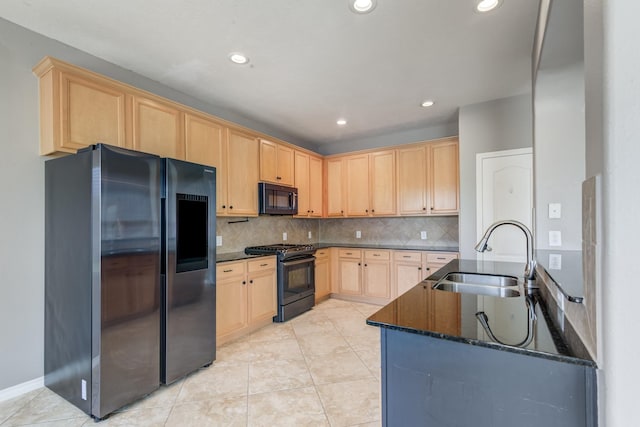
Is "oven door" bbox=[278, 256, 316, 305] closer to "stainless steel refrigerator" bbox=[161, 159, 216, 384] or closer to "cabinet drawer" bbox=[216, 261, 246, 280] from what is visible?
"cabinet drawer" bbox=[216, 261, 246, 280]

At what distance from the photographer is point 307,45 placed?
240 cm

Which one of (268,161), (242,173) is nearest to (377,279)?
(268,161)

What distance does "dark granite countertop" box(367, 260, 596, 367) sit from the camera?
89 centimetres

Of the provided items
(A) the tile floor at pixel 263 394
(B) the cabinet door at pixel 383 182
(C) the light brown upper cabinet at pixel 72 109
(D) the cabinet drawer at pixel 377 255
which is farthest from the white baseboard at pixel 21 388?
(B) the cabinet door at pixel 383 182

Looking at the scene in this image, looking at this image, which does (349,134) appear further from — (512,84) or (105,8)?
(105,8)

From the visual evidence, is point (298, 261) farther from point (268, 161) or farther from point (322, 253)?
point (268, 161)

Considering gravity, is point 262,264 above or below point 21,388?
above

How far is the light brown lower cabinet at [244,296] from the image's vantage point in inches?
119

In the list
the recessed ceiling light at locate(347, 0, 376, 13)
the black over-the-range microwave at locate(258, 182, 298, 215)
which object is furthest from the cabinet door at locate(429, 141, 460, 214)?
the recessed ceiling light at locate(347, 0, 376, 13)

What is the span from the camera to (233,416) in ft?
6.36

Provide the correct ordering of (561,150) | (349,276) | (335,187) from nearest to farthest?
1. (561,150)
2. (349,276)
3. (335,187)

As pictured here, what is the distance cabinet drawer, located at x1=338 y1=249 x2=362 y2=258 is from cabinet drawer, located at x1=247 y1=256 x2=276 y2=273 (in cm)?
143

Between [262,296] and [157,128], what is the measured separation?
2.13 m

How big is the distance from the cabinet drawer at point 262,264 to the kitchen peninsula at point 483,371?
Answer: 7.74 ft
